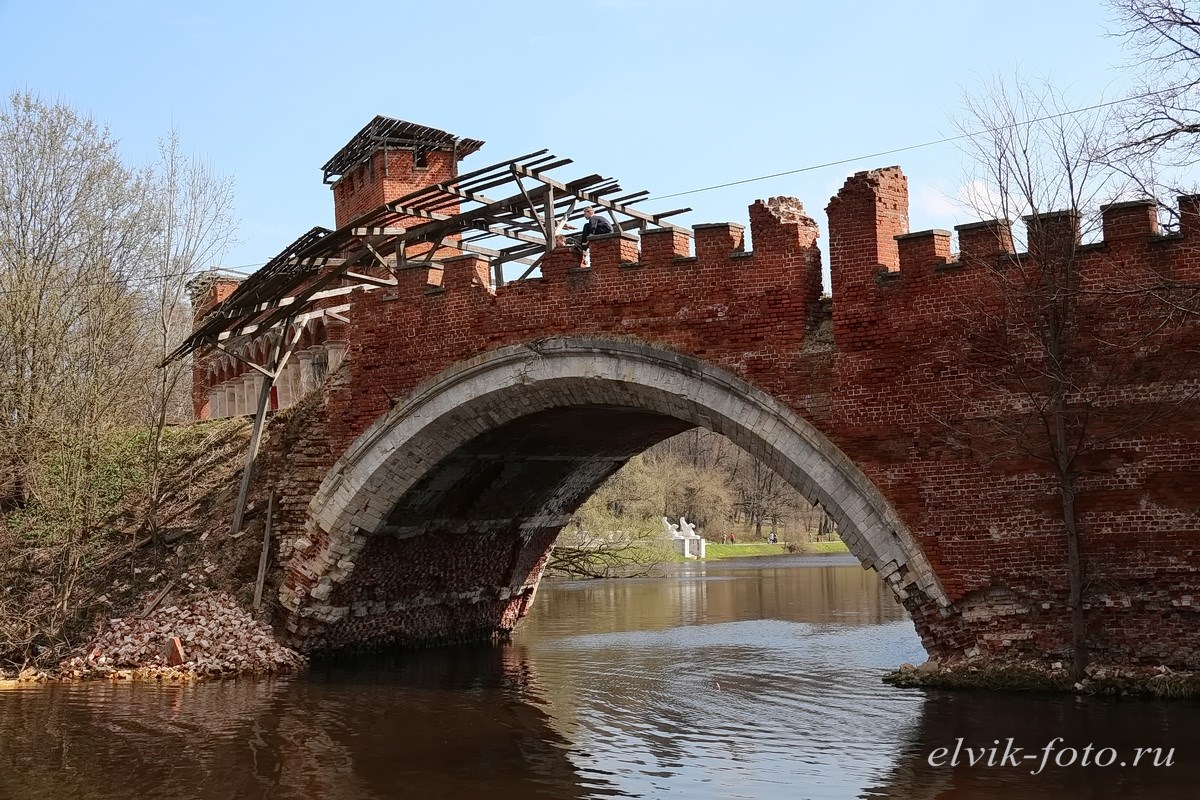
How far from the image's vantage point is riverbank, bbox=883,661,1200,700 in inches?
388

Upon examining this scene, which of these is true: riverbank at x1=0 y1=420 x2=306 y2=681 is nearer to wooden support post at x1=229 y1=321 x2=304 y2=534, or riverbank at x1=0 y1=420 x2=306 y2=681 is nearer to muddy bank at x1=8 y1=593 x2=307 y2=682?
muddy bank at x1=8 y1=593 x2=307 y2=682

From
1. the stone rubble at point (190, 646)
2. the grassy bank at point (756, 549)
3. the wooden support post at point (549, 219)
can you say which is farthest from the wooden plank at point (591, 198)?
the grassy bank at point (756, 549)

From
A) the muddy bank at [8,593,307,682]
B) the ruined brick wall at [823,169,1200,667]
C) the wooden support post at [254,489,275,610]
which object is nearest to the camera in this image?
the ruined brick wall at [823,169,1200,667]

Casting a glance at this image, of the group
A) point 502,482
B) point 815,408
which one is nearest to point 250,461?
point 502,482

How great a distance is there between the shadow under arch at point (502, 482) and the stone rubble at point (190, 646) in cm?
56

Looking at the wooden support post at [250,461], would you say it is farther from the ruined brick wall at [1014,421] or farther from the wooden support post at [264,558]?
the ruined brick wall at [1014,421]

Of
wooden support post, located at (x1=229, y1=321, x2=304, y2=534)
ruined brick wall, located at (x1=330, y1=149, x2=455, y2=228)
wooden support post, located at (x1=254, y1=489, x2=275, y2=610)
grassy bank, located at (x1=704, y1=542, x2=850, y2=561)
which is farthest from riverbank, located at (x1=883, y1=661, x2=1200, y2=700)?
grassy bank, located at (x1=704, y1=542, x2=850, y2=561)

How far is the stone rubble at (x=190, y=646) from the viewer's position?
13.9 metres

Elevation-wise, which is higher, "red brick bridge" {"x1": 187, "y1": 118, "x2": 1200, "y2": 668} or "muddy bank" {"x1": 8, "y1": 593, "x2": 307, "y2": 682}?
"red brick bridge" {"x1": 187, "y1": 118, "x2": 1200, "y2": 668}

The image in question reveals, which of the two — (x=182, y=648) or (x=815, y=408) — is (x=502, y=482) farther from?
(x=815, y=408)

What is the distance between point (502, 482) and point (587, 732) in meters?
6.40

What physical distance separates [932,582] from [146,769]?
704 cm

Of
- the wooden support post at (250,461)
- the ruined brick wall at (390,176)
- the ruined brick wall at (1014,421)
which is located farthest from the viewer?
the ruined brick wall at (390,176)

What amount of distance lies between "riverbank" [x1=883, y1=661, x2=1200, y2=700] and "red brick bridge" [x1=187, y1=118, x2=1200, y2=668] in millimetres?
142
